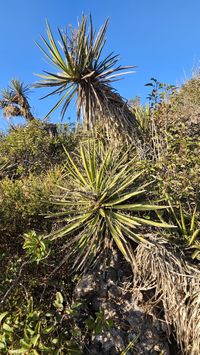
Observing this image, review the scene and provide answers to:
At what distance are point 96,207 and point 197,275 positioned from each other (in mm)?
1416

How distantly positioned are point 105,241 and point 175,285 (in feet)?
3.14

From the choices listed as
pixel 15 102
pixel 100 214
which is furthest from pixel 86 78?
pixel 15 102

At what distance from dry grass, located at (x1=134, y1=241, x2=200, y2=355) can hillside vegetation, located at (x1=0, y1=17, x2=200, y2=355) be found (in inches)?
0.4

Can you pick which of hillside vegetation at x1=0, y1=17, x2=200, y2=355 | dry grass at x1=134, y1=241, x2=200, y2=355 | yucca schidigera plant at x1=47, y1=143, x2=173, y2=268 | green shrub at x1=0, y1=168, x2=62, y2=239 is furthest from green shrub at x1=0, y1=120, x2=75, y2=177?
dry grass at x1=134, y1=241, x2=200, y2=355

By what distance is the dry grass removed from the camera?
296cm

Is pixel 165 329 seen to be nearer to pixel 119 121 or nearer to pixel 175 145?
pixel 175 145

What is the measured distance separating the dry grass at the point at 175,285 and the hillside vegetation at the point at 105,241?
0.01 metres

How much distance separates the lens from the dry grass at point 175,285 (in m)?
2.96

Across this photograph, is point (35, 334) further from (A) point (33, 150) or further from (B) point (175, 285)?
(A) point (33, 150)

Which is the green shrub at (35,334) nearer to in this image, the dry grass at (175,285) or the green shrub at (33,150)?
the dry grass at (175,285)

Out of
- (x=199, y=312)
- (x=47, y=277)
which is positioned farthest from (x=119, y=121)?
(x=199, y=312)

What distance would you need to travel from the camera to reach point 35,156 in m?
6.38

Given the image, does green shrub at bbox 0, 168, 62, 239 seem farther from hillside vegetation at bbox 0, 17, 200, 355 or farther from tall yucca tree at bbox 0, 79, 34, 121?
tall yucca tree at bbox 0, 79, 34, 121

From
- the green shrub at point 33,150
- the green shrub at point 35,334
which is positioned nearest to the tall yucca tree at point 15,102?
the green shrub at point 33,150
